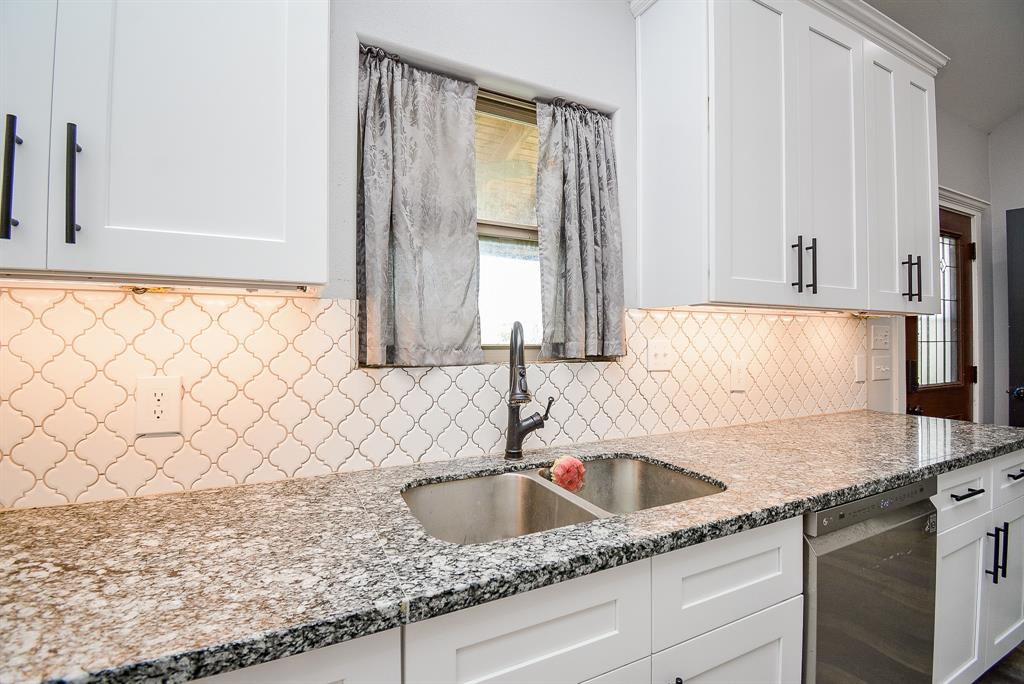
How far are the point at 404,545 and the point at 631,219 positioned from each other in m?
1.38

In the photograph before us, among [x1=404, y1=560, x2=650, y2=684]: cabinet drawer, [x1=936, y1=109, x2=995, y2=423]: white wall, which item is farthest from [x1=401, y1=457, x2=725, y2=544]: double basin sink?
[x1=936, y1=109, x2=995, y2=423]: white wall

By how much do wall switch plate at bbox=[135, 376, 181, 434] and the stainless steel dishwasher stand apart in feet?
4.84

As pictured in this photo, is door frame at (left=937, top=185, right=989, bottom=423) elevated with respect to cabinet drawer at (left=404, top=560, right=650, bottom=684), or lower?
elevated

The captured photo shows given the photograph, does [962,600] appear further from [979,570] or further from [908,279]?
[908,279]

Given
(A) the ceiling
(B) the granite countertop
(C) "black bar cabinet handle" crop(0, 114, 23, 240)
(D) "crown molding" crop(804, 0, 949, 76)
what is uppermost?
(A) the ceiling

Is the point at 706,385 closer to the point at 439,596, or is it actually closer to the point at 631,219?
the point at 631,219

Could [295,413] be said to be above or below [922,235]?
below

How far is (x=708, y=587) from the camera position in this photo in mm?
940

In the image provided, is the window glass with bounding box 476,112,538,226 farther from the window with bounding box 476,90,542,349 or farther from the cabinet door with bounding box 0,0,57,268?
the cabinet door with bounding box 0,0,57,268

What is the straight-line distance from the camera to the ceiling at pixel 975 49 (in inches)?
86.6

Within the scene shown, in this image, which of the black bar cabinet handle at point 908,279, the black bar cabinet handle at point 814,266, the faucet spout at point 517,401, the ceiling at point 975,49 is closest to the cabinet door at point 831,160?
the black bar cabinet handle at point 814,266

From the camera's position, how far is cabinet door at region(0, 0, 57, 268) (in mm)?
691

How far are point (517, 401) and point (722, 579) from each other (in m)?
0.65

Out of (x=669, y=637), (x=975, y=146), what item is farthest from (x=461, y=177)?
(x=975, y=146)
